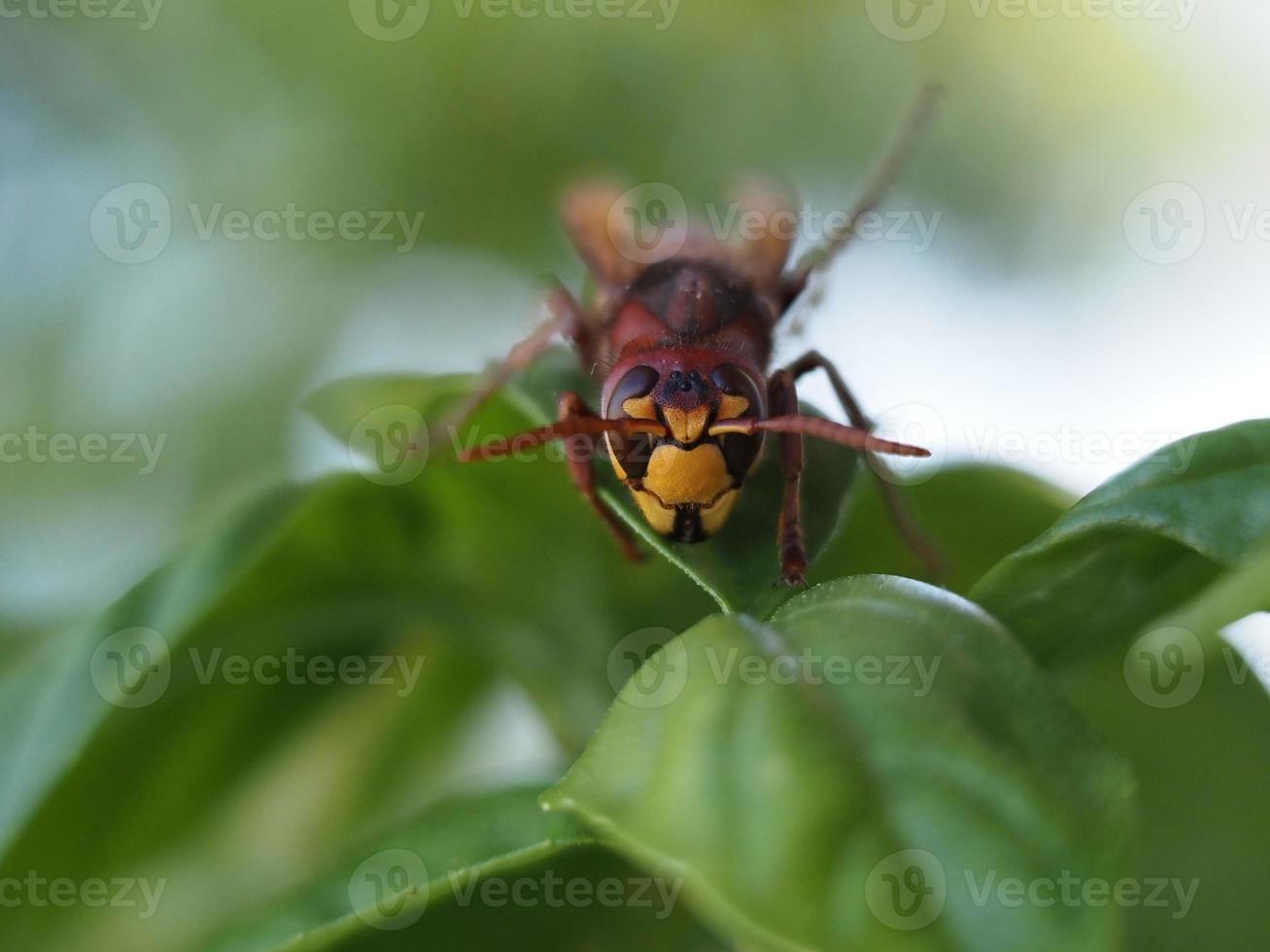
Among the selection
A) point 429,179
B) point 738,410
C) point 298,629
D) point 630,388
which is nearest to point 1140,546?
point 738,410

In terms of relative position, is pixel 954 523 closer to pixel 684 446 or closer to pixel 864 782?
pixel 684 446

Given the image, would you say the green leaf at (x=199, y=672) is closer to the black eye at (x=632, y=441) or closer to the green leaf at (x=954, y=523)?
the black eye at (x=632, y=441)

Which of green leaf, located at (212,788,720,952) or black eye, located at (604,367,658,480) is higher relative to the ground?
black eye, located at (604,367,658,480)

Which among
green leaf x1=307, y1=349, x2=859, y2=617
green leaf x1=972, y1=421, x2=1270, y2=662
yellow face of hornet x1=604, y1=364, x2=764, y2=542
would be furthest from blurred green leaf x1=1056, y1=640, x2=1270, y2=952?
yellow face of hornet x1=604, y1=364, x2=764, y2=542

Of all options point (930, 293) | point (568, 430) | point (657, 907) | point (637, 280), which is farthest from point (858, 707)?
point (930, 293)

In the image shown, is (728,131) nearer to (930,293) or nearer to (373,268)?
(930,293)

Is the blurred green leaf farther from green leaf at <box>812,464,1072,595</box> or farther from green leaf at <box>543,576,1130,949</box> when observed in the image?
green leaf at <box>543,576,1130,949</box>

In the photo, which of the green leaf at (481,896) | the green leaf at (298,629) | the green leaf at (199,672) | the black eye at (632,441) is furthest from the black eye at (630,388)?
the green leaf at (481,896)
